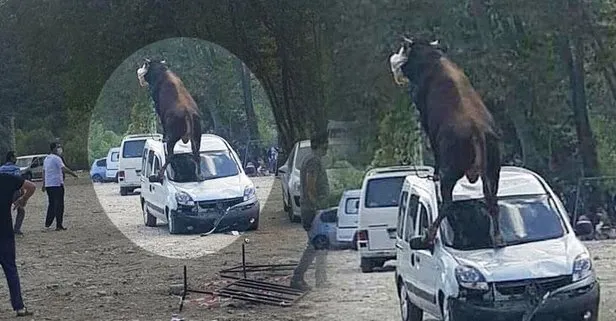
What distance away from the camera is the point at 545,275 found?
10836 millimetres

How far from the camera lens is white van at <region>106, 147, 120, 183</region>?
1845 centimetres

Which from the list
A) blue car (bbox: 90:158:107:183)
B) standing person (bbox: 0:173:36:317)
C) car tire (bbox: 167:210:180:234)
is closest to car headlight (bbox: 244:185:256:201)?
car tire (bbox: 167:210:180:234)

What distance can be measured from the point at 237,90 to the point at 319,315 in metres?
5.51

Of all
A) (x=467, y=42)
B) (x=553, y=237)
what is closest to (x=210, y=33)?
(x=467, y=42)

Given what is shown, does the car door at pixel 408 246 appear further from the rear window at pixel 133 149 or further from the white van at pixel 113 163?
the white van at pixel 113 163

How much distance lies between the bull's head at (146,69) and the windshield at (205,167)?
1.39 meters

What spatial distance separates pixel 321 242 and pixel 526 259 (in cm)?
553

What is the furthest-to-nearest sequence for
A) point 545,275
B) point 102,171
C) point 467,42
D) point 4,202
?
point 102,171, point 467,42, point 4,202, point 545,275

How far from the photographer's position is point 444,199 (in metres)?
11.8

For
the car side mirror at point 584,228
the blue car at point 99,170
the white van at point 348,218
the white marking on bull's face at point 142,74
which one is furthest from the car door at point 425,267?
the blue car at point 99,170

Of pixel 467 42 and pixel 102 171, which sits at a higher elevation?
pixel 467 42

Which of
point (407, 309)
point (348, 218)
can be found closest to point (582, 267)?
point (407, 309)

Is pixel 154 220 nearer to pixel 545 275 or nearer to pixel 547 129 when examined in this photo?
pixel 547 129

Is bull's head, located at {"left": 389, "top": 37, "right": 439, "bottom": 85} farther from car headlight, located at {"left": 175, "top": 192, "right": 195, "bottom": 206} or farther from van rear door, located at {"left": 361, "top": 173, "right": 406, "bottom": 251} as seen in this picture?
car headlight, located at {"left": 175, "top": 192, "right": 195, "bottom": 206}
